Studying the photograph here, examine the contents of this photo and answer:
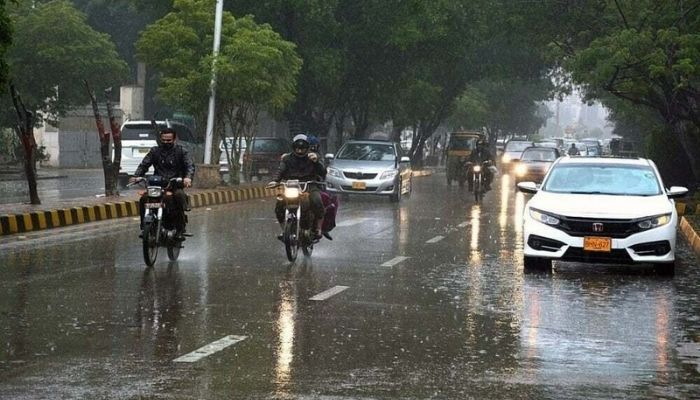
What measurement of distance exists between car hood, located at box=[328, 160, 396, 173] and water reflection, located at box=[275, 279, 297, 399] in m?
20.4

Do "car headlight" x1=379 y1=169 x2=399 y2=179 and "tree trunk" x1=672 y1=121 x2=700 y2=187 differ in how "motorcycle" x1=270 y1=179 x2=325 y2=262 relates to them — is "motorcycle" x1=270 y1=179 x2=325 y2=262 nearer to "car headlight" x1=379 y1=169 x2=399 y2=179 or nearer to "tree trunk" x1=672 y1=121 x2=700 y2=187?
"car headlight" x1=379 y1=169 x2=399 y2=179

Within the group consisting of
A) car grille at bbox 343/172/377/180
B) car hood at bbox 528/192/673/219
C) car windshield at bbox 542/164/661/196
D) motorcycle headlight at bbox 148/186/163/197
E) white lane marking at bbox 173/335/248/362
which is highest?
car windshield at bbox 542/164/661/196

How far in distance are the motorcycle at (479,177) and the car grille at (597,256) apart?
62.7 feet

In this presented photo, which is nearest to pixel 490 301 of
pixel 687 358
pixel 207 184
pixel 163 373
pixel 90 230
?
pixel 687 358

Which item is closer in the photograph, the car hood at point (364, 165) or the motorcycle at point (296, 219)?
the motorcycle at point (296, 219)

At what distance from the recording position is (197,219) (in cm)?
2591

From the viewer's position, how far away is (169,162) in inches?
663

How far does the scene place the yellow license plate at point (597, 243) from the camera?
15750mm

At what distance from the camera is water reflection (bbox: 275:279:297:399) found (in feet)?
27.0

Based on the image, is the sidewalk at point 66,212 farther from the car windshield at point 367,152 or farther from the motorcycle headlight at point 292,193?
the motorcycle headlight at point 292,193

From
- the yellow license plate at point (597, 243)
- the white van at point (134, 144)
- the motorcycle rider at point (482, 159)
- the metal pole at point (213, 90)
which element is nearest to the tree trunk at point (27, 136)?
the metal pole at point (213, 90)

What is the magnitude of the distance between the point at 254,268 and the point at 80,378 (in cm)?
757

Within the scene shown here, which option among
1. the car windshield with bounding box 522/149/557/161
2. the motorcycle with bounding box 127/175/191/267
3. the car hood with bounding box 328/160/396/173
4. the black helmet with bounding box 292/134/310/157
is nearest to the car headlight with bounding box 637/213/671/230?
the black helmet with bounding box 292/134/310/157

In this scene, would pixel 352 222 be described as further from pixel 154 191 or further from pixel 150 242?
pixel 150 242
